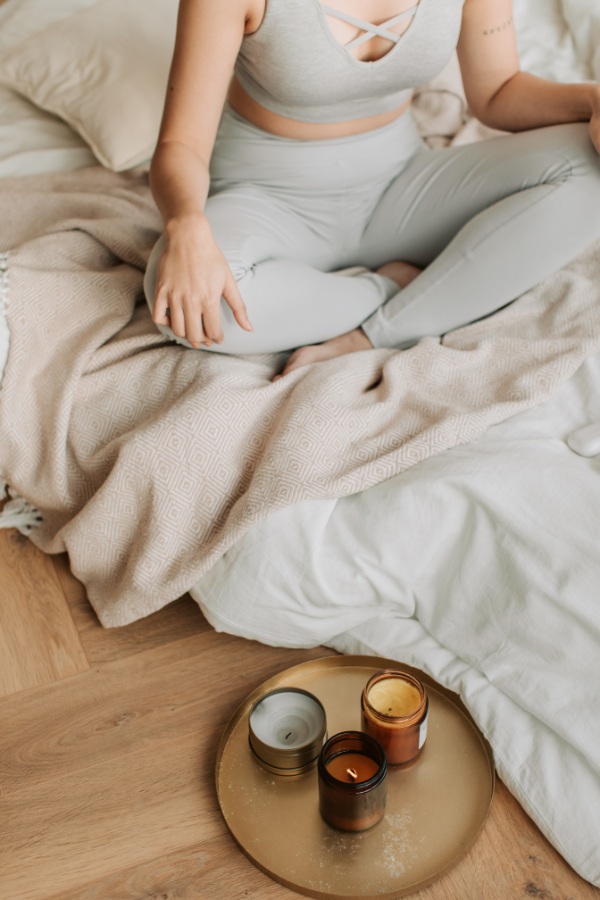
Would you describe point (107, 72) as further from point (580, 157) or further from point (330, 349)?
point (580, 157)

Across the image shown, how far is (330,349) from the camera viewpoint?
1043 mm

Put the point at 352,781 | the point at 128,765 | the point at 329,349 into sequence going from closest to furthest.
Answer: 1. the point at 352,781
2. the point at 128,765
3. the point at 329,349

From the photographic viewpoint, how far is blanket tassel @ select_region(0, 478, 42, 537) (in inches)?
42.0

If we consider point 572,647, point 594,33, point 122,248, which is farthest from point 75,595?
point 594,33

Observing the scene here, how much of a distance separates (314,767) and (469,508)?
33cm

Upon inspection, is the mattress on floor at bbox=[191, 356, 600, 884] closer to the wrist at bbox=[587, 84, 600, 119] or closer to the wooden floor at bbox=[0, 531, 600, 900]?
the wooden floor at bbox=[0, 531, 600, 900]

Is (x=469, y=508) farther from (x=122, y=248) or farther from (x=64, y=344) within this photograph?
(x=122, y=248)

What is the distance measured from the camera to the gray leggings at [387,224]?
99 centimetres

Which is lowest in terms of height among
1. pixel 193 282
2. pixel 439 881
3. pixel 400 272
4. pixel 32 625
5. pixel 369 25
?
pixel 32 625

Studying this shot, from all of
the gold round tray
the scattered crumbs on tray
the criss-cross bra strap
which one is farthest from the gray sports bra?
the scattered crumbs on tray

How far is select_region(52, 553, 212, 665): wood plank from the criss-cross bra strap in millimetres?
804

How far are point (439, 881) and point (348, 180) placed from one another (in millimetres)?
960

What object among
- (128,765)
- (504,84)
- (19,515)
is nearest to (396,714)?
(128,765)

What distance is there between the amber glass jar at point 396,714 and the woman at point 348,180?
447 millimetres
